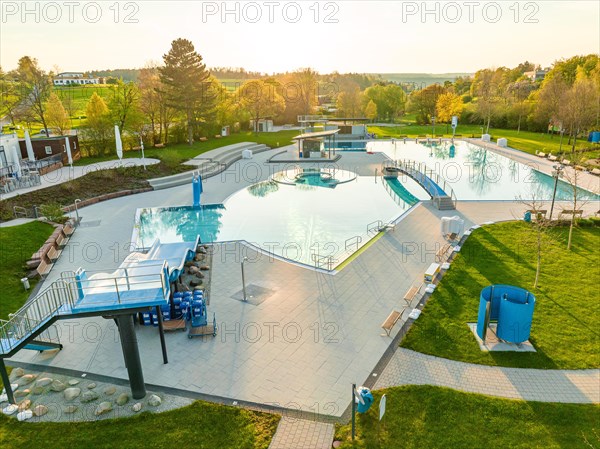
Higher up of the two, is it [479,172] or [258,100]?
[258,100]

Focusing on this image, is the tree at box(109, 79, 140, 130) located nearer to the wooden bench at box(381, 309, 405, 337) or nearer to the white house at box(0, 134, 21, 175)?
the white house at box(0, 134, 21, 175)

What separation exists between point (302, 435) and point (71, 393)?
17.1 feet

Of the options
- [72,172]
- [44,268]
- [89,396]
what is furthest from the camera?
[72,172]

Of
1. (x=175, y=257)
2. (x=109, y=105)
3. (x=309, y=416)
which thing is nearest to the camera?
(x=309, y=416)

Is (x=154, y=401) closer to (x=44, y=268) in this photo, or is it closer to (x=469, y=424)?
(x=469, y=424)

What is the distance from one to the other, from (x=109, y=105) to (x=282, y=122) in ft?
99.5

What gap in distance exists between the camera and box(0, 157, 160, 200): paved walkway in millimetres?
24359

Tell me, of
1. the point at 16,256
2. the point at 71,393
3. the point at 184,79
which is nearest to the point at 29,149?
the point at 184,79

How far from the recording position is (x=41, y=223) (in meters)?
19.5

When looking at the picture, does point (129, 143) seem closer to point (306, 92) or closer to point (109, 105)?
point (109, 105)

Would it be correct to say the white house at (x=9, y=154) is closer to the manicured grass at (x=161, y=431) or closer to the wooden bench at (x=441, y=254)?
the manicured grass at (x=161, y=431)

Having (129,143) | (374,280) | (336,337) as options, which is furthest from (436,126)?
(336,337)

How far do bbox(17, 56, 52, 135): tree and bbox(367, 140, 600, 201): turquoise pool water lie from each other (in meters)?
30.3

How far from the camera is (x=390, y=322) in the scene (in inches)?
453
